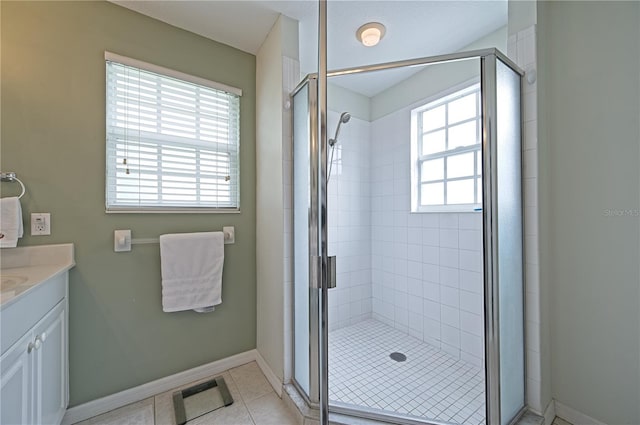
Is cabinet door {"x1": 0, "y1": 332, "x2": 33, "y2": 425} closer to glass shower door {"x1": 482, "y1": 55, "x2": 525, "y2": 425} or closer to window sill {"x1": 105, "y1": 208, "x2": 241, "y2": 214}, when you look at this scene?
window sill {"x1": 105, "y1": 208, "x2": 241, "y2": 214}

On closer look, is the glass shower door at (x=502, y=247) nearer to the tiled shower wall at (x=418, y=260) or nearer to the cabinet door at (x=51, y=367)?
the tiled shower wall at (x=418, y=260)

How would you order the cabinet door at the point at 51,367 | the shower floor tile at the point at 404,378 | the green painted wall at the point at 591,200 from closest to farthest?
the cabinet door at the point at 51,367 → the green painted wall at the point at 591,200 → the shower floor tile at the point at 404,378

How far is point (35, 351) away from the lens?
0.98 metres

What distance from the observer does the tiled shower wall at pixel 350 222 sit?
2416 mm

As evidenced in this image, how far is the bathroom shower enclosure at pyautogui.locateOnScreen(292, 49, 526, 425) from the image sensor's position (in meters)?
1.22

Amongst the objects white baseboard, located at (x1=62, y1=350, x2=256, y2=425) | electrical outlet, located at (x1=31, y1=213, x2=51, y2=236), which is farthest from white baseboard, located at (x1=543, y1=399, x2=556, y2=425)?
electrical outlet, located at (x1=31, y1=213, x2=51, y2=236)

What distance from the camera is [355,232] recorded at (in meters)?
2.54

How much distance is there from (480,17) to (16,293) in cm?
263

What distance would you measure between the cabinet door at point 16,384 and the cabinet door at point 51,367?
67mm

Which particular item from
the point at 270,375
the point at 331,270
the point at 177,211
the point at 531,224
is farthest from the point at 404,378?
the point at 177,211

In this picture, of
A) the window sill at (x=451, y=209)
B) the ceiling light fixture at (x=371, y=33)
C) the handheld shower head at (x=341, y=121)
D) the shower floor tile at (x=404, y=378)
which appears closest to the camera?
the shower floor tile at (x=404, y=378)

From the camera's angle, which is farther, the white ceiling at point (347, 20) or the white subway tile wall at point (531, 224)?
the white ceiling at point (347, 20)

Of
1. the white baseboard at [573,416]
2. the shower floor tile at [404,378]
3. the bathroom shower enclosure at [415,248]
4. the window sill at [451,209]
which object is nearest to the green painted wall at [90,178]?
the bathroom shower enclosure at [415,248]

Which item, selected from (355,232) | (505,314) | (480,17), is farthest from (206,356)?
(480,17)
